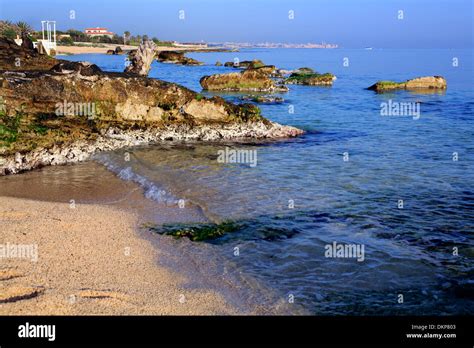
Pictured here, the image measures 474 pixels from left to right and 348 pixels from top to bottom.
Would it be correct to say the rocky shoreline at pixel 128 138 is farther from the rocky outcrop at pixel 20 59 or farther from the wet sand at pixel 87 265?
the rocky outcrop at pixel 20 59

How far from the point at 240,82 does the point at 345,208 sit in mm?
42027

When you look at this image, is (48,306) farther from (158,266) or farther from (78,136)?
(78,136)

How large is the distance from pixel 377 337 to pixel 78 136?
56.7ft

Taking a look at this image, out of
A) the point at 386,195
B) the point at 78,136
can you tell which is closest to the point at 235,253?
→ the point at 386,195

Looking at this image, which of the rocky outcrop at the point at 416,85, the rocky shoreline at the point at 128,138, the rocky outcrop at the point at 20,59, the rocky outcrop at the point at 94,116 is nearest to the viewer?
the rocky shoreline at the point at 128,138

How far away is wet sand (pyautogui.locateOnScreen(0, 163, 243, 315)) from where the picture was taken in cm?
751

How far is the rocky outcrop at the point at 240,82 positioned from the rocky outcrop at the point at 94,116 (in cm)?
2563

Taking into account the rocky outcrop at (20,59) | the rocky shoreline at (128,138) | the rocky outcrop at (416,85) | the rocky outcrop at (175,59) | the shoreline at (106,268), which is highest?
the rocky outcrop at (175,59)

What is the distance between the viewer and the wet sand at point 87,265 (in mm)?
7512

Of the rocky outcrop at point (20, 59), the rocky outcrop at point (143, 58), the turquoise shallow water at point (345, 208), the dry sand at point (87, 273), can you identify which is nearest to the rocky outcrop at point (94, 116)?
the turquoise shallow water at point (345, 208)

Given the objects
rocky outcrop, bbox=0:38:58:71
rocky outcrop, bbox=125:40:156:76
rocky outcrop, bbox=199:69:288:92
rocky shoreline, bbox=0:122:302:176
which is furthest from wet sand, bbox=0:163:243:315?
rocky outcrop, bbox=199:69:288:92

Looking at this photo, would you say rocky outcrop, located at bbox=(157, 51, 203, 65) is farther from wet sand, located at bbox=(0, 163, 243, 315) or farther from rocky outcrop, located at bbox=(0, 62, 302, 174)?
wet sand, located at bbox=(0, 163, 243, 315)

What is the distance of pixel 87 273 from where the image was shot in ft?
28.6

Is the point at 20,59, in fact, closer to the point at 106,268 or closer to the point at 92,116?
the point at 92,116
